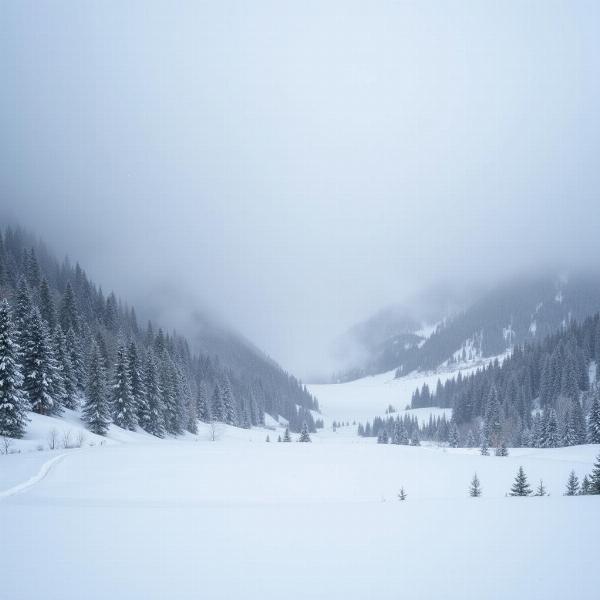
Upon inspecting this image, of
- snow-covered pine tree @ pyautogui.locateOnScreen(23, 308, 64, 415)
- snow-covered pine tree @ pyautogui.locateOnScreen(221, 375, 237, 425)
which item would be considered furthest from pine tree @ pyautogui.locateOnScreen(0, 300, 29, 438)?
snow-covered pine tree @ pyautogui.locateOnScreen(221, 375, 237, 425)

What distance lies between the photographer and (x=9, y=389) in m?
27.0

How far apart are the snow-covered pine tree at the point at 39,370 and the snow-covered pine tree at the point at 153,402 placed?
12.6m

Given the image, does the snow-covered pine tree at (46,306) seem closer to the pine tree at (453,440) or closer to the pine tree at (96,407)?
the pine tree at (96,407)

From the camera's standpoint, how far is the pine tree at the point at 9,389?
26.7 m

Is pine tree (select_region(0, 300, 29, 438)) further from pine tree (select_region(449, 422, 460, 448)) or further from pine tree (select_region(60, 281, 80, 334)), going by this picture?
pine tree (select_region(449, 422, 460, 448))

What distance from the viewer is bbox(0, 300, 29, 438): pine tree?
2666 cm

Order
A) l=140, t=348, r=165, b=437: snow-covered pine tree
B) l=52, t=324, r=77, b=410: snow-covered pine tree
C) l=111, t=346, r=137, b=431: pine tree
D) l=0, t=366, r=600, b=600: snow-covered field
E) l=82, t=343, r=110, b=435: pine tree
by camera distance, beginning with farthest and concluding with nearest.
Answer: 1. l=140, t=348, r=165, b=437: snow-covered pine tree
2. l=111, t=346, r=137, b=431: pine tree
3. l=52, t=324, r=77, b=410: snow-covered pine tree
4. l=82, t=343, r=110, b=435: pine tree
5. l=0, t=366, r=600, b=600: snow-covered field

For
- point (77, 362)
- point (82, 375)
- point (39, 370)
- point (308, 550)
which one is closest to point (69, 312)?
point (77, 362)

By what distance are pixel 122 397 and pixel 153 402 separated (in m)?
5.45

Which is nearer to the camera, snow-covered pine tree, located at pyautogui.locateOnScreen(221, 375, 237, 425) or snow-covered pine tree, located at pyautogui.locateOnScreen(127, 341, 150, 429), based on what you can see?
snow-covered pine tree, located at pyautogui.locateOnScreen(127, 341, 150, 429)

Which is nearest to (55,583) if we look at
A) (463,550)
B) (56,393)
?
(463,550)

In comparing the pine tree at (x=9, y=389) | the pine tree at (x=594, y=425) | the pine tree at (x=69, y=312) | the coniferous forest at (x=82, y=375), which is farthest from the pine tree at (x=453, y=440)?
the pine tree at (x=69, y=312)

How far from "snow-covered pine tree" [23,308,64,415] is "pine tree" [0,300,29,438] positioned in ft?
21.9

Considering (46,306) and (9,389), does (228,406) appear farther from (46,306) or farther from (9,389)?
(9,389)
